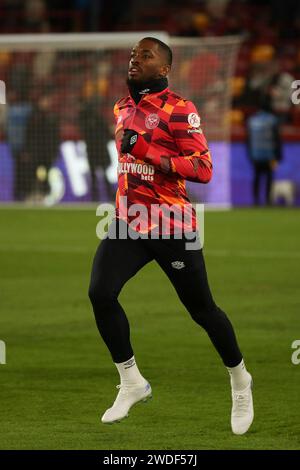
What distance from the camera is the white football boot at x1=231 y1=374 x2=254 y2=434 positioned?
726 centimetres

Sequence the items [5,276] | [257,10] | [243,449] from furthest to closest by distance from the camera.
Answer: [257,10] → [5,276] → [243,449]

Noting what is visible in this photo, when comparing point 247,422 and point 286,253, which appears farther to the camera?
point 286,253

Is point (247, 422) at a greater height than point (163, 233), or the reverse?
point (163, 233)

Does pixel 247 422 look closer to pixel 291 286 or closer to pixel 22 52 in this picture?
pixel 291 286

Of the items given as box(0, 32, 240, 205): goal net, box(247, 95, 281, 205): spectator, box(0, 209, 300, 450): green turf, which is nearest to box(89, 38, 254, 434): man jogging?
box(0, 209, 300, 450): green turf

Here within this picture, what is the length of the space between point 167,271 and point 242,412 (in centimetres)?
95

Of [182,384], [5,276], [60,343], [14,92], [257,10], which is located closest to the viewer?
[182,384]

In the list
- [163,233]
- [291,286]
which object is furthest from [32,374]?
[291,286]

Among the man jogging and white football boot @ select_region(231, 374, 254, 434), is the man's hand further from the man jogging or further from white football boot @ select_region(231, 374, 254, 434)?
white football boot @ select_region(231, 374, 254, 434)

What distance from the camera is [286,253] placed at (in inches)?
695

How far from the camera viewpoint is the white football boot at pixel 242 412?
7.26m

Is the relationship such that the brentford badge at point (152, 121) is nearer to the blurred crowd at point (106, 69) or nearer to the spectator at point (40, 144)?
the blurred crowd at point (106, 69)

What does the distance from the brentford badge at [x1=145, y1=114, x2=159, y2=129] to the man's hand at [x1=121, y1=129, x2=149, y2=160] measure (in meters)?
0.11

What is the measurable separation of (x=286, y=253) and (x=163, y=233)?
34.4 ft
